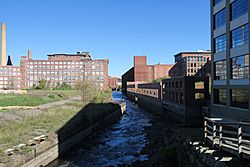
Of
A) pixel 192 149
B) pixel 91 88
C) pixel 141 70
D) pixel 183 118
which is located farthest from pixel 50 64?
pixel 192 149

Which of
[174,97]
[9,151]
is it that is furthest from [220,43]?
[9,151]

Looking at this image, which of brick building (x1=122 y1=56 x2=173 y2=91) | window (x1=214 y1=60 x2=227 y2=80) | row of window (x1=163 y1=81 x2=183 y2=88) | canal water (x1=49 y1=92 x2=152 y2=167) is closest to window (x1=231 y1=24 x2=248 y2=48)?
window (x1=214 y1=60 x2=227 y2=80)

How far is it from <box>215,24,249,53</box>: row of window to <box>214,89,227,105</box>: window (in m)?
5.13

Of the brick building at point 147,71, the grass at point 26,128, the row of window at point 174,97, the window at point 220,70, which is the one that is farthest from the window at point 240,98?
the brick building at point 147,71

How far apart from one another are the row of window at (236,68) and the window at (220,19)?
468cm

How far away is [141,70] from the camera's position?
557 feet

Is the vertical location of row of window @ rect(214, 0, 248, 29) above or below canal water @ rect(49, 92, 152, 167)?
above

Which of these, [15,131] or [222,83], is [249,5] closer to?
[222,83]

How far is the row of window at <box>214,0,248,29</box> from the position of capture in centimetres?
2697

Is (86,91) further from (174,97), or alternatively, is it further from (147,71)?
(147,71)

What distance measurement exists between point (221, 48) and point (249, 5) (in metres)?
8.12

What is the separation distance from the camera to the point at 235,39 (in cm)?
2905

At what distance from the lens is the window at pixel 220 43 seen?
31.9 m

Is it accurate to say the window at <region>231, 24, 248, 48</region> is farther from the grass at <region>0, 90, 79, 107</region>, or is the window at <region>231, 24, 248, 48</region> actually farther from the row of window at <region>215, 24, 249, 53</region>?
the grass at <region>0, 90, 79, 107</region>
